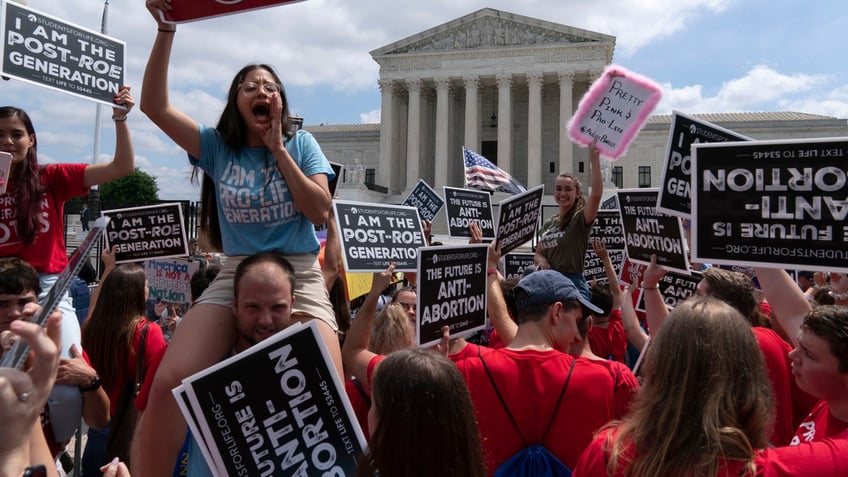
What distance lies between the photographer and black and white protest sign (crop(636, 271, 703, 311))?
610cm

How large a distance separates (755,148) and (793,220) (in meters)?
0.47

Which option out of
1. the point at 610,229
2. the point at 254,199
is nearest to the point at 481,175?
the point at 610,229

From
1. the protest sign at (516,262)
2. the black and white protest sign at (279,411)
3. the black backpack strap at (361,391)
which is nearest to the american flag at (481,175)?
the protest sign at (516,262)

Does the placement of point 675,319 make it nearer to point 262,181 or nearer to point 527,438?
point 527,438

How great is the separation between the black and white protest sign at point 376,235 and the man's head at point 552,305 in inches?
70.5

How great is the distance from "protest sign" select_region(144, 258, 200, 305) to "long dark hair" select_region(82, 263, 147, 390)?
16.3ft

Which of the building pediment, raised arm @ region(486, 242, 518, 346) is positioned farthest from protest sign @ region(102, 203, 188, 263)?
Result: the building pediment

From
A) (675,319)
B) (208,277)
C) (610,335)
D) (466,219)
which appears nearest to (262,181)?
(675,319)

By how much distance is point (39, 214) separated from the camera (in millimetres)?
3719

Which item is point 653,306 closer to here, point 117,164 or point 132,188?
point 117,164

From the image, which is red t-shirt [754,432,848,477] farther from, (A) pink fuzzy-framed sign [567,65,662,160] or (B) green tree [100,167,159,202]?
(B) green tree [100,167,159,202]

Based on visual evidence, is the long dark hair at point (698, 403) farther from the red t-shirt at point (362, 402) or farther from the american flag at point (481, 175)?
the american flag at point (481, 175)

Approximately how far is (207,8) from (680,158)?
11.9 ft

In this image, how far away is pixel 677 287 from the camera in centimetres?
622
